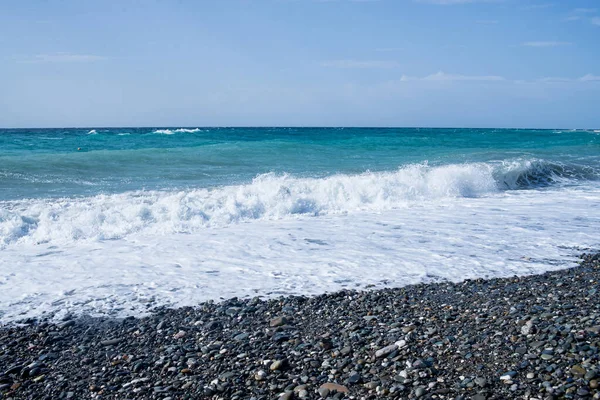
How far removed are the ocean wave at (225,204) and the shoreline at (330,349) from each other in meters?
3.91

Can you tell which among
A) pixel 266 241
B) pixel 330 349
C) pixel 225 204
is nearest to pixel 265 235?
pixel 266 241

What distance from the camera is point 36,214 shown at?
349 inches

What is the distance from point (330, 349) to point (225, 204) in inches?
254

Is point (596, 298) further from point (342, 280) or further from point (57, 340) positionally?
point (57, 340)

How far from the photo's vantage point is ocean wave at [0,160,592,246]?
831 centimetres

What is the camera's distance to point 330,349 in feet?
13.1

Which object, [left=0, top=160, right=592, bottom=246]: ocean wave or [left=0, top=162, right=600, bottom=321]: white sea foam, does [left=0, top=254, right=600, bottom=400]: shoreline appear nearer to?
[left=0, top=162, right=600, bottom=321]: white sea foam

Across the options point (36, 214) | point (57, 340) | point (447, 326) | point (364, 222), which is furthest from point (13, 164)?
point (447, 326)

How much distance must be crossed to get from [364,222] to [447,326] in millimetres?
4995

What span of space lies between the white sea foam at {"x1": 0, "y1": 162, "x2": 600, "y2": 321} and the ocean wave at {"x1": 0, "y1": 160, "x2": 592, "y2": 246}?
37 mm

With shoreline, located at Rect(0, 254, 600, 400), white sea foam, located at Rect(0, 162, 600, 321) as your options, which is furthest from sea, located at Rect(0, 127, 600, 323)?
shoreline, located at Rect(0, 254, 600, 400)

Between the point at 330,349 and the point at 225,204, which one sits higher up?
the point at 225,204

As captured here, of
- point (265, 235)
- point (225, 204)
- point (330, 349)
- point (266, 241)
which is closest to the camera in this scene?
point (330, 349)

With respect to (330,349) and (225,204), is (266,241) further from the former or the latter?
(330,349)
